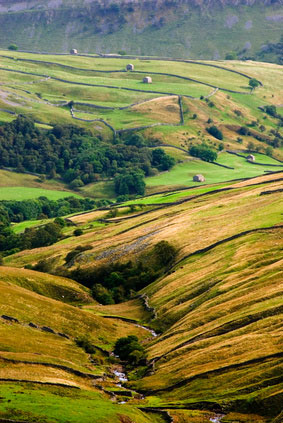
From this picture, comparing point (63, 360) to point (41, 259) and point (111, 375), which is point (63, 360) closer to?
point (111, 375)

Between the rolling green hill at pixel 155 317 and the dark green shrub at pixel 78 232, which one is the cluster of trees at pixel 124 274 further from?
the dark green shrub at pixel 78 232

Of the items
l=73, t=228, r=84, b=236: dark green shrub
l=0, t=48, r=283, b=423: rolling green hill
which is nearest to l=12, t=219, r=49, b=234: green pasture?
l=0, t=48, r=283, b=423: rolling green hill

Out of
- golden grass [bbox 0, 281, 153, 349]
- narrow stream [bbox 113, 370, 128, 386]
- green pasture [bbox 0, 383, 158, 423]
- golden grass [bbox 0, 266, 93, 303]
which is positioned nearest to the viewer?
green pasture [bbox 0, 383, 158, 423]

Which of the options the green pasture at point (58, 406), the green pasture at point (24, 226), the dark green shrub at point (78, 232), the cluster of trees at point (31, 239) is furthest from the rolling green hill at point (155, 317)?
Answer: the green pasture at point (24, 226)

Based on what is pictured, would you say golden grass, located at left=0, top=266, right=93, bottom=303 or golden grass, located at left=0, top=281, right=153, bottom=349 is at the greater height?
golden grass, located at left=0, top=266, right=93, bottom=303

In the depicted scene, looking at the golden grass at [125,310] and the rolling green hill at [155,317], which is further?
the golden grass at [125,310]

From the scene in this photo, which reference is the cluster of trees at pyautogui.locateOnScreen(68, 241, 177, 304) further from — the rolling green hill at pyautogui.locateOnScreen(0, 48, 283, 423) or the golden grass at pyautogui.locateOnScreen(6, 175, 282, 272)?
the golden grass at pyautogui.locateOnScreen(6, 175, 282, 272)

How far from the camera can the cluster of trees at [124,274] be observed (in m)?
117

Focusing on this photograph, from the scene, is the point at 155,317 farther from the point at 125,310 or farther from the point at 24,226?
the point at 24,226

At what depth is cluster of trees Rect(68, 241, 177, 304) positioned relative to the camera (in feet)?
384

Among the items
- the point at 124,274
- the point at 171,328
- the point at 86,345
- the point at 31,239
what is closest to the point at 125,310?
the point at 124,274

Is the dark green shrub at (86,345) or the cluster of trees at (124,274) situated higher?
the cluster of trees at (124,274)

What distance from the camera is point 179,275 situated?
108125mm

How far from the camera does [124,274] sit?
122312 mm
